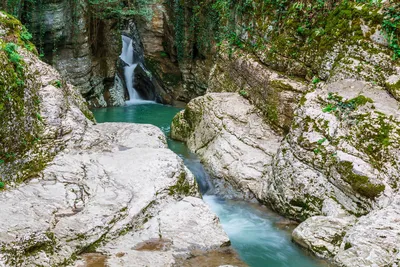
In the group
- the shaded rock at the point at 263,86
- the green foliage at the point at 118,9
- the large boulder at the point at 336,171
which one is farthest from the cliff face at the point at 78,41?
the large boulder at the point at 336,171

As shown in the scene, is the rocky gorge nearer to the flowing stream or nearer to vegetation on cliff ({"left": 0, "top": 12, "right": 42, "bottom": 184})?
vegetation on cliff ({"left": 0, "top": 12, "right": 42, "bottom": 184})

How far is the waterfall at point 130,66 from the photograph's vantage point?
2079 cm

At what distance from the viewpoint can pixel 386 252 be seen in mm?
4520

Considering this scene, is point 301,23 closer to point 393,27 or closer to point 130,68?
point 393,27

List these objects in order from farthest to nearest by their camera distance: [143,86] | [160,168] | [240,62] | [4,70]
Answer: [143,86]
[240,62]
[160,168]
[4,70]

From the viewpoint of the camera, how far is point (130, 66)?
21219 millimetres

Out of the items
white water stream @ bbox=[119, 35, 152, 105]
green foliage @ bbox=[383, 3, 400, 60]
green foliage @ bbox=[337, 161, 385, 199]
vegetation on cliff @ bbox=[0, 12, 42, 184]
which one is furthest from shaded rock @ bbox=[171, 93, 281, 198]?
white water stream @ bbox=[119, 35, 152, 105]

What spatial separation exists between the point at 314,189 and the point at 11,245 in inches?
197

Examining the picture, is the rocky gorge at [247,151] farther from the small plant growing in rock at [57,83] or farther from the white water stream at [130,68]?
the white water stream at [130,68]

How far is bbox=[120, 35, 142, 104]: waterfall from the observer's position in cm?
2079

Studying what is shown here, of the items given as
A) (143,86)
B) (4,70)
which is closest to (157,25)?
(143,86)

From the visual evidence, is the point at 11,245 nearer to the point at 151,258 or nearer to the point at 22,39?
the point at 151,258

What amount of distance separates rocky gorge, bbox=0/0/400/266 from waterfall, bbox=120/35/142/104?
1088 cm

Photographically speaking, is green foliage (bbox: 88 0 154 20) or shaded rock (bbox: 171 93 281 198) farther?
green foliage (bbox: 88 0 154 20)
